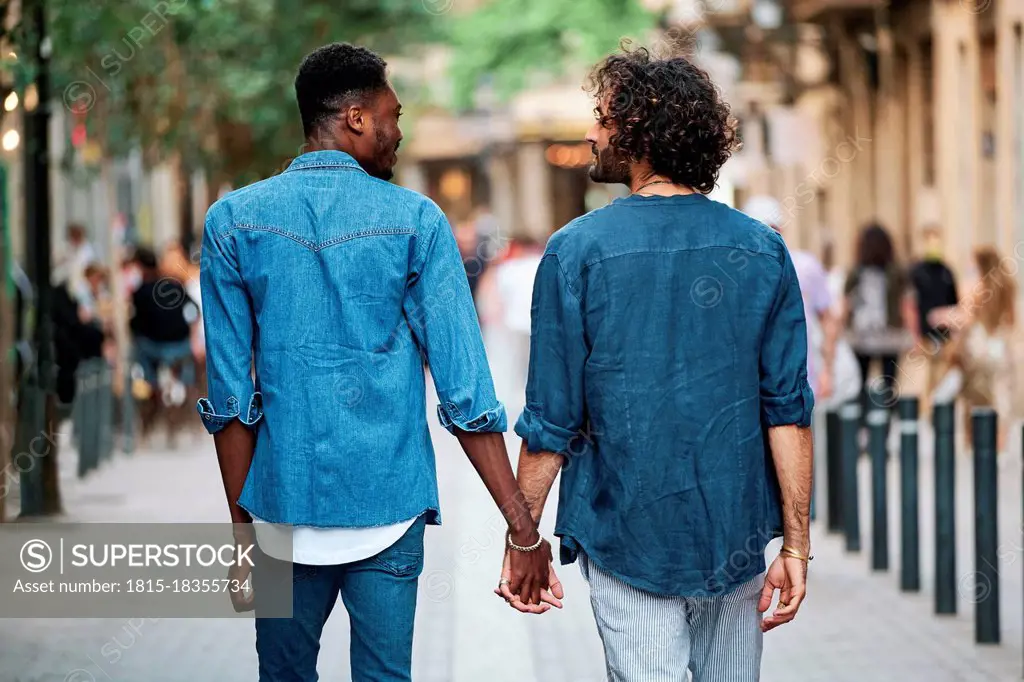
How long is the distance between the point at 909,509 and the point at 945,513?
0.56 metres

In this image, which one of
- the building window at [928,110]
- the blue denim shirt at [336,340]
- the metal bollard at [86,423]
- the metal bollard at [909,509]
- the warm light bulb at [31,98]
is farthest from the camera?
the building window at [928,110]

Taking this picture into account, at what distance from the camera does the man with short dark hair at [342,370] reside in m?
3.80

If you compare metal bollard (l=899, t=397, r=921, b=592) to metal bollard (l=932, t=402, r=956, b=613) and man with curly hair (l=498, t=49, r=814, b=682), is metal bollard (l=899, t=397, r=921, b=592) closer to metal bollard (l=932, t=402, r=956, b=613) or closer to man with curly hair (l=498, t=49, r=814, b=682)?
metal bollard (l=932, t=402, r=956, b=613)

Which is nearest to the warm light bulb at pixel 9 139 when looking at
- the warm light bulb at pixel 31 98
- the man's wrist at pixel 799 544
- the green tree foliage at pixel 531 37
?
the warm light bulb at pixel 31 98

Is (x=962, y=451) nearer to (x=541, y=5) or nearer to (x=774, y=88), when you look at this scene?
(x=774, y=88)

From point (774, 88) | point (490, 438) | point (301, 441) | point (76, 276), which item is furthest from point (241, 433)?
point (774, 88)

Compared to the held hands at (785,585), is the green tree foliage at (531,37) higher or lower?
higher

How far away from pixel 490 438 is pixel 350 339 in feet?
1.23

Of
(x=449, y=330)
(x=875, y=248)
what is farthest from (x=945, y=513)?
(x=875, y=248)

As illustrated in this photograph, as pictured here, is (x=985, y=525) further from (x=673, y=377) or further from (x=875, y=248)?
(x=875, y=248)

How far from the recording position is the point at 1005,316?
1566 centimetres

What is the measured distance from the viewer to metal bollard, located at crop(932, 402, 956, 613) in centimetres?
830

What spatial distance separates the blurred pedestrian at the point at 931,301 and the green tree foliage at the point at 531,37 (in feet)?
78.1

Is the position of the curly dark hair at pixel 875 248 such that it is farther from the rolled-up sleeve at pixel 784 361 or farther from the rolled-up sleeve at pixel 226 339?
the rolled-up sleeve at pixel 226 339
